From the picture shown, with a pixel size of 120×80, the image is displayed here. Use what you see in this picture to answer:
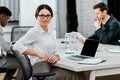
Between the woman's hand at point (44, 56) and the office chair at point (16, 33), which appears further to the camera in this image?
the office chair at point (16, 33)

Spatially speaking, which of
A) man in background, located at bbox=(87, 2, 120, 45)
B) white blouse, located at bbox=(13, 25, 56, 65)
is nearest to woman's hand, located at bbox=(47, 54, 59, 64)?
white blouse, located at bbox=(13, 25, 56, 65)

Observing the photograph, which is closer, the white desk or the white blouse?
the white desk

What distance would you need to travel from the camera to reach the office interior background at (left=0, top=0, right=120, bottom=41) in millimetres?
5488

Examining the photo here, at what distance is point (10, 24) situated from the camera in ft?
18.5

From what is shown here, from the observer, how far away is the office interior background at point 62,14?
5.49 metres

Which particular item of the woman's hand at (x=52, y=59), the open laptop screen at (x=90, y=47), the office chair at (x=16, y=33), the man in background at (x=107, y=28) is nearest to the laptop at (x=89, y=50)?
the open laptop screen at (x=90, y=47)

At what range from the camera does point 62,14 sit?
5.69m

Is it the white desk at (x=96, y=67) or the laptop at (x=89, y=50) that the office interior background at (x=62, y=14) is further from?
the white desk at (x=96, y=67)

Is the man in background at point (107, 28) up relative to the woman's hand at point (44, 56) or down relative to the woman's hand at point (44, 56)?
up

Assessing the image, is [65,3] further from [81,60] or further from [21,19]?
[81,60]

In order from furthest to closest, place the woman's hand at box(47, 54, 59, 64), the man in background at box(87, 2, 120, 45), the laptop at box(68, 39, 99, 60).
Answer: the man in background at box(87, 2, 120, 45)
the laptop at box(68, 39, 99, 60)
the woman's hand at box(47, 54, 59, 64)

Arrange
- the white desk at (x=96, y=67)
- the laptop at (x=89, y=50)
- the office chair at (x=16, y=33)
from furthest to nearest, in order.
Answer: the office chair at (x=16, y=33) → the laptop at (x=89, y=50) → the white desk at (x=96, y=67)

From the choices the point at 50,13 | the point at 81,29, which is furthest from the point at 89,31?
the point at 50,13

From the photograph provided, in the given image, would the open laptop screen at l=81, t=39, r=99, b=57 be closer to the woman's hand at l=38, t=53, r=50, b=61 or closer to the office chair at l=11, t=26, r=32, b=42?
the woman's hand at l=38, t=53, r=50, b=61
